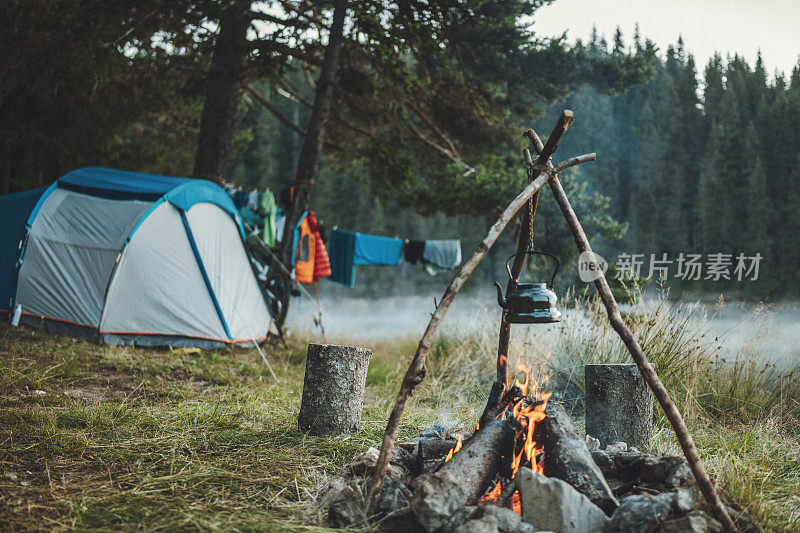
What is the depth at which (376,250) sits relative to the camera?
10148 mm

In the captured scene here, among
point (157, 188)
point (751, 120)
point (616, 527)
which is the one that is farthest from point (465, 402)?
point (751, 120)

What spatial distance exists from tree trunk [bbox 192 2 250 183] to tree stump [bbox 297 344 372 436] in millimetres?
5559

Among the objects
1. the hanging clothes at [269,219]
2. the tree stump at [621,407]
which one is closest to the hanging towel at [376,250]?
the hanging clothes at [269,219]

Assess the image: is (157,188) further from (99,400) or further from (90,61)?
(99,400)

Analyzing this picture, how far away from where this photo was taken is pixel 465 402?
4500 millimetres

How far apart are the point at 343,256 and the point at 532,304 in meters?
8.02

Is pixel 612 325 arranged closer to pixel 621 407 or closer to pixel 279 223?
pixel 621 407

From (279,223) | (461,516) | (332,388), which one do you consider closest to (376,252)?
(279,223)

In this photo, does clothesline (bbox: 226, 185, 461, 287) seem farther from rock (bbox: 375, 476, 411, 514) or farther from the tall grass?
rock (bbox: 375, 476, 411, 514)

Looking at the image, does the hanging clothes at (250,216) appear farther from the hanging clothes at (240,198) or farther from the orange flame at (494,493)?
the orange flame at (494,493)

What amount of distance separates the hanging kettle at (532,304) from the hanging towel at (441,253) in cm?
826

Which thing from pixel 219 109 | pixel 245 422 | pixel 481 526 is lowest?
pixel 245 422

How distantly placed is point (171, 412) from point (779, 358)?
191 inches

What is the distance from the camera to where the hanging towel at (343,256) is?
32.7ft
